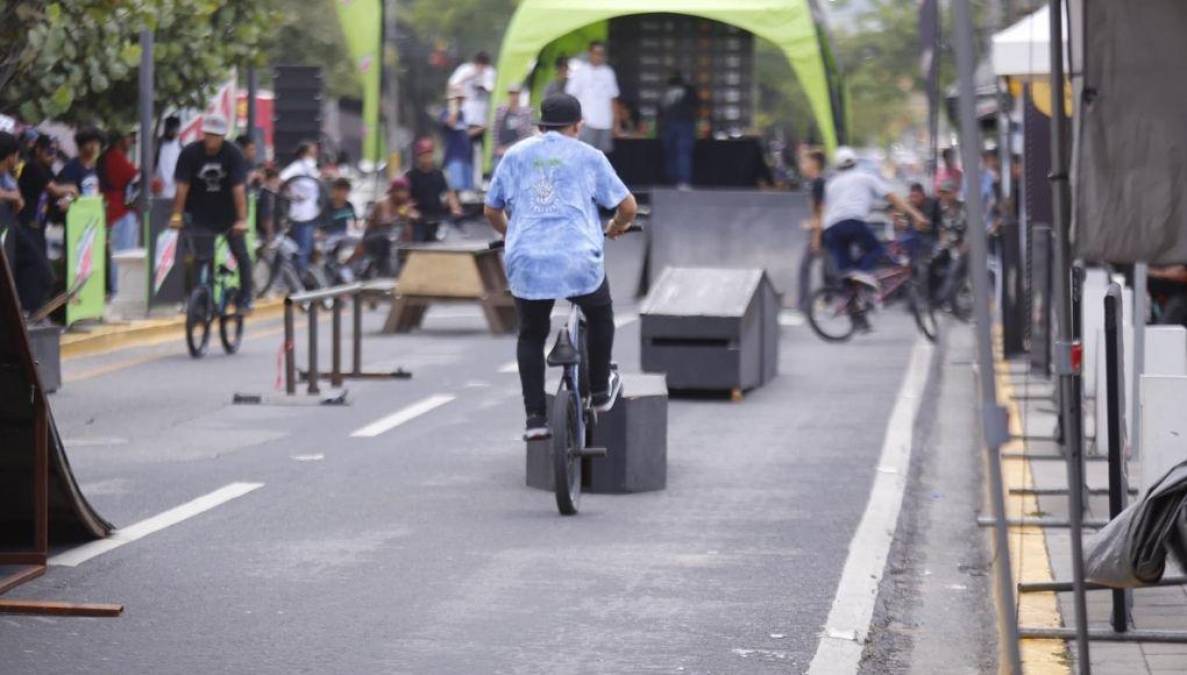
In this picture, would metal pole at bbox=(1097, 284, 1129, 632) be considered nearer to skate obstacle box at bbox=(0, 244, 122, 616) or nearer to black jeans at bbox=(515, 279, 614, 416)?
black jeans at bbox=(515, 279, 614, 416)

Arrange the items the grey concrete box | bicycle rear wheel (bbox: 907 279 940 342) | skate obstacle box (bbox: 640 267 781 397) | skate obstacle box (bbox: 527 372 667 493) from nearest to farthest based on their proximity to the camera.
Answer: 1. skate obstacle box (bbox: 527 372 667 493)
2. the grey concrete box
3. skate obstacle box (bbox: 640 267 781 397)
4. bicycle rear wheel (bbox: 907 279 940 342)

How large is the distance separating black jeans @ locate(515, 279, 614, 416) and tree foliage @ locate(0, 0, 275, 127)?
11.3 feet

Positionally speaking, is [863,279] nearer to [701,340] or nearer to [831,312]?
[831,312]

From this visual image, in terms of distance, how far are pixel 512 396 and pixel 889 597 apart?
7.99m

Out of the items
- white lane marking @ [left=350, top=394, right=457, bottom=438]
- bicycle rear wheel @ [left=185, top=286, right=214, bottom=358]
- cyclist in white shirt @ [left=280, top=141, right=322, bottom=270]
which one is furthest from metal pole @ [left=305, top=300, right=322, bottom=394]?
cyclist in white shirt @ [left=280, top=141, right=322, bottom=270]

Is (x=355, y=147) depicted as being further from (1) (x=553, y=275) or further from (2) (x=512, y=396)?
(1) (x=553, y=275)

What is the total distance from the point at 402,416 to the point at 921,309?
9445 millimetres

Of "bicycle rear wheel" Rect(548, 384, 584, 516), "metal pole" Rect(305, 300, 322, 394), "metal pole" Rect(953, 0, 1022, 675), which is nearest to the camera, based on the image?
"metal pole" Rect(953, 0, 1022, 675)

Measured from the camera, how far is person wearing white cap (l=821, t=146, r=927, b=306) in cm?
2436

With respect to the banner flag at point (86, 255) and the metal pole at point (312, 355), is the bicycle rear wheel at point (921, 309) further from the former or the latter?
the metal pole at point (312, 355)

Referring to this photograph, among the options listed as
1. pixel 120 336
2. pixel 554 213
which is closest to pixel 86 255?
pixel 120 336

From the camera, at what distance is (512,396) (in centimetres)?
1678

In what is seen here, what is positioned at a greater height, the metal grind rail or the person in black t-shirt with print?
the person in black t-shirt with print

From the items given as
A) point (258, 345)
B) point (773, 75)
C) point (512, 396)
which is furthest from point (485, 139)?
point (773, 75)
